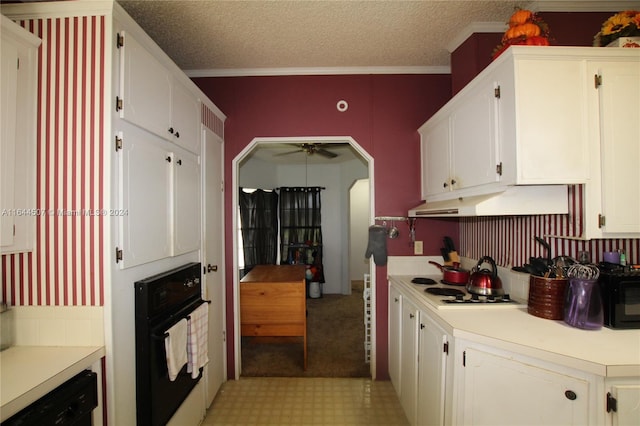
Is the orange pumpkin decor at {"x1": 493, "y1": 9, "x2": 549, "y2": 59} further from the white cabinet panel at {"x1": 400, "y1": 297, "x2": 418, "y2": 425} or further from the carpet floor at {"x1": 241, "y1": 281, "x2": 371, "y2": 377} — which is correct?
the carpet floor at {"x1": 241, "y1": 281, "x2": 371, "y2": 377}

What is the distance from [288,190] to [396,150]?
295 centimetres

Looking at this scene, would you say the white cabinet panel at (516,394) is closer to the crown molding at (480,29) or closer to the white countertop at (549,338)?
the white countertop at (549,338)

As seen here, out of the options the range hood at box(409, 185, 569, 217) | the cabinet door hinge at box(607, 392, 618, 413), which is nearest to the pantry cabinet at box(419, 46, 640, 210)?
the range hood at box(409, 185, 569, 217)

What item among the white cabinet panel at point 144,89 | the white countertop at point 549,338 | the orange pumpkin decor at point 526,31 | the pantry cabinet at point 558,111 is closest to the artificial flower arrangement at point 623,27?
the pantry cabinet at point 558,111

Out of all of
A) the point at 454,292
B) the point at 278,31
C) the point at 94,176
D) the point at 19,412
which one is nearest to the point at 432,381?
the point at 454,292

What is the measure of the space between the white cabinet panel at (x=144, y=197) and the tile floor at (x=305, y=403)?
1.39 metres

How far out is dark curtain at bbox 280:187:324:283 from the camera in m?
5.25

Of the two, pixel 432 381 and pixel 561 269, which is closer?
pixel 561 269

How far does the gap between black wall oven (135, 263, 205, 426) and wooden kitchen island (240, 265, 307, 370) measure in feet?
3.26

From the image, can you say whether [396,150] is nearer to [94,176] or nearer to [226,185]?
[226,185]

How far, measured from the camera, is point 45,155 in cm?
127

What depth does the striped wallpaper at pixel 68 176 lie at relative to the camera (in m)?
1.27

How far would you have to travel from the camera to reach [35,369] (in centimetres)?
106

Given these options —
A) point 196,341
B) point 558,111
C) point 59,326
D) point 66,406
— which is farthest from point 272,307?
point 558,111
